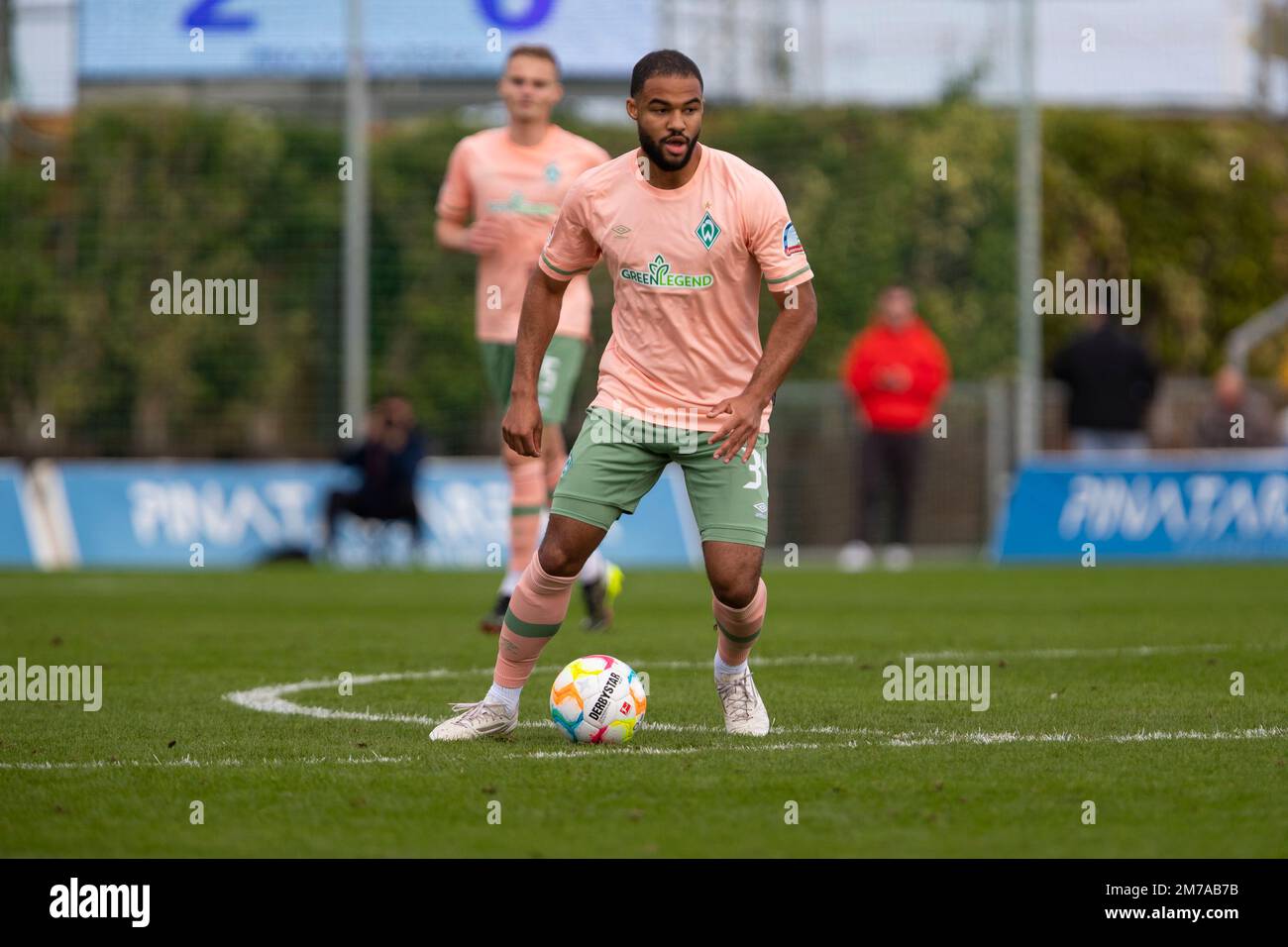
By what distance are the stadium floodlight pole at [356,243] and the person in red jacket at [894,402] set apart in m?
4.75

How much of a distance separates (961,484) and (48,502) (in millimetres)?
9334

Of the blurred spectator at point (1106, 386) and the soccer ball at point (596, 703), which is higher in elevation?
the blurred spectator at point (1106, 386)

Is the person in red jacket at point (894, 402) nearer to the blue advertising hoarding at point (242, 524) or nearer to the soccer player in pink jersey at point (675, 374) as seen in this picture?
the blue advertising hoarding at point (242, 524)

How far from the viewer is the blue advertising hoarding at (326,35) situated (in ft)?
71.7

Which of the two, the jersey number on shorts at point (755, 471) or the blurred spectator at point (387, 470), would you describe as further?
the blurred spectator at point (387, 470)

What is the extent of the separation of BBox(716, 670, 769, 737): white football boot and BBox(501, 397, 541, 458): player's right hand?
0.96 metres

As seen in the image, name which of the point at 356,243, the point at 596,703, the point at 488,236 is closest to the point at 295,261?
the point at 356,243

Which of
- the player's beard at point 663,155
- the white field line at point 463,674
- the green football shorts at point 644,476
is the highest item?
the player's beard at point 663,155

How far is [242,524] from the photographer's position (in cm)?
1869

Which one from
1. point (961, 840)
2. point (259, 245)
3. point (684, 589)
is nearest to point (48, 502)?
point (259, 245)

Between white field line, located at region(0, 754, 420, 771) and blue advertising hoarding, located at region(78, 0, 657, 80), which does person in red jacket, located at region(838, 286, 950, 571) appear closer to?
blue advertising hoarding, located at region(78, 0, 657, 80)

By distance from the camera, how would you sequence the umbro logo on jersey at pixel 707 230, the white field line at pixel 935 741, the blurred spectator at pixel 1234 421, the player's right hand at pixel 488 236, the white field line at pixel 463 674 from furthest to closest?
1. the blurred spectator at pixel 1234 421
2. the player's right hand at pixel 488 236
3. the white field line at pixel 463 674
4. the umbro logo on jersey at pixel 707 230
5. the white field line at pixel 935 741

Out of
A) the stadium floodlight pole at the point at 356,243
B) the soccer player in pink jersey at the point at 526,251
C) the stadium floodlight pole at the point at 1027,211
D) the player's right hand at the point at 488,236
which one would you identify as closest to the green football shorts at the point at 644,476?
the soccer player in pink jersey at the point at 526,251

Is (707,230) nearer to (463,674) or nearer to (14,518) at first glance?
(463,674)
